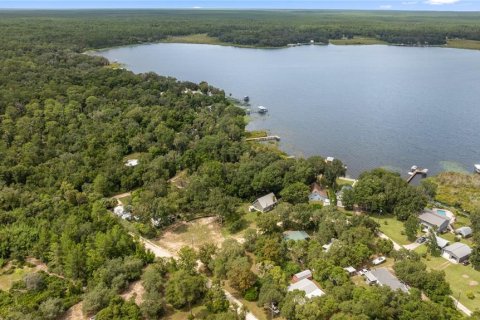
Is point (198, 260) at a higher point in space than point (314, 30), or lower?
lower

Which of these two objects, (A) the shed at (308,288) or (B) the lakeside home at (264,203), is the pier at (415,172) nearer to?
(B) the lakeside home at (264,203)

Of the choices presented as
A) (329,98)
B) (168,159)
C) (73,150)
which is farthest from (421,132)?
(73,150)

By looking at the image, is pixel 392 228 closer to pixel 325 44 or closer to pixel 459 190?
pixel 459 190

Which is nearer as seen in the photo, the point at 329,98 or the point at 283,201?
the point at 283,201

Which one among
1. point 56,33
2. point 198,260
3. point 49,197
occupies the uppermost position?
point 56,33

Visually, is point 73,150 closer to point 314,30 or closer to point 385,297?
point 385,297

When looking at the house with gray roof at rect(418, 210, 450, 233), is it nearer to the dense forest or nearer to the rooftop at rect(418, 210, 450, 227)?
the rooftop at rect(418, 210, 450, 227)

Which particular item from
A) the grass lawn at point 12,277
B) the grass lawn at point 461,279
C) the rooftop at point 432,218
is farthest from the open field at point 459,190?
the grass lawn at point 12,277

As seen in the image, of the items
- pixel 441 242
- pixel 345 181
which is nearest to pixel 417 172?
pixel 345 181

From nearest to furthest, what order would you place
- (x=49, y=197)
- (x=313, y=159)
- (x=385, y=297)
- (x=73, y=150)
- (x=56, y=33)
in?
(x=385, y=297) → (x=49, y=197) → (x=313, y=159) → (x=73, y=150) → (x=56, y=33)
